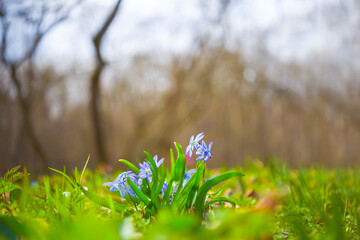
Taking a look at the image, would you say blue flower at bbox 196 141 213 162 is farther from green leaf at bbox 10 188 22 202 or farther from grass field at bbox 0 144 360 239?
green leaf at bbox 10 188 22 202

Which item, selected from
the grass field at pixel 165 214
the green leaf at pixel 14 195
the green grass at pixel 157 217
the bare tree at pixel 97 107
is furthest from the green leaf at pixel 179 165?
the bare tree at pixel 97 107

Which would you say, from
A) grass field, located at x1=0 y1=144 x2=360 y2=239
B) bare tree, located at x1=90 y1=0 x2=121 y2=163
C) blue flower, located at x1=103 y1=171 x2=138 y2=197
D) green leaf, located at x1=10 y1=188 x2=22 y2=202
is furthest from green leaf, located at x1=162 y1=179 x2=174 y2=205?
bare tree, located at x1=90 y1=0 x2=121 y2=163

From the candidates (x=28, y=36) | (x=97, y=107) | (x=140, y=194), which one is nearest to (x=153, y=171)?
(x=140, y=194)

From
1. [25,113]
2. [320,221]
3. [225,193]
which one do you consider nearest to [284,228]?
[320,221]

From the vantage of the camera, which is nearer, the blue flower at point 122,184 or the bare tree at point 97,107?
the blue flower at point 122,184

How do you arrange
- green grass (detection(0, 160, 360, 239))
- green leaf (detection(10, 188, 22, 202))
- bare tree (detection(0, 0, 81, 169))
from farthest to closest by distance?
1. bare tree (detection(0, 0, 81, 169))
2. green leaf (detection(10, 188, 22, 202))
3. green grass (detection(0, 160, 360, 239))

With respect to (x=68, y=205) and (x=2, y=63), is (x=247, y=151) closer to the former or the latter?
(x=2, y=63)

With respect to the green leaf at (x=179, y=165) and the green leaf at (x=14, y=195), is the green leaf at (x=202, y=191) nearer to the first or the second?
the green leaf at (x=179, y=165)

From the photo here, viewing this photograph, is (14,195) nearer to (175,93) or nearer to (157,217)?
(157,217)
